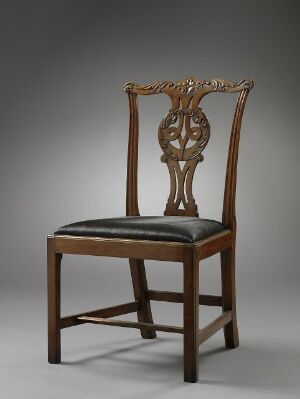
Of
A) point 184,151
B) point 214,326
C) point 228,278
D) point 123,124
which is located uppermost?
point 123,124

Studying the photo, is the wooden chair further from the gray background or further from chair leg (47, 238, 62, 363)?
the gray background

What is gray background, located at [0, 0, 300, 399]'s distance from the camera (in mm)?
4887

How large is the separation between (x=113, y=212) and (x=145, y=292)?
172cm

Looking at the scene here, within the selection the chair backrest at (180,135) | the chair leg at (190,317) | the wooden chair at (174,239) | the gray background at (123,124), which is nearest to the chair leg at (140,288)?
the wooden chair at (174,239)

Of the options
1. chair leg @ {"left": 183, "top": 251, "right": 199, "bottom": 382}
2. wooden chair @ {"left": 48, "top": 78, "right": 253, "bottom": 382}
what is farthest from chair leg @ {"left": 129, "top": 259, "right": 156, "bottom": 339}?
chair leg @ {"left": 183, "top": 251, "right": 199, "bottom": 382}

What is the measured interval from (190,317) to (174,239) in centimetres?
26

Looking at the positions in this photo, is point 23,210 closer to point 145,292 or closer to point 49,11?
point 49,11

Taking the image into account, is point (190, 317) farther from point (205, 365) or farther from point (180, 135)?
point (180, 135)

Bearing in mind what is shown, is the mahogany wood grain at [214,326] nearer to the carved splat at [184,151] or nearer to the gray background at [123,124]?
the carved splat at [184,151]

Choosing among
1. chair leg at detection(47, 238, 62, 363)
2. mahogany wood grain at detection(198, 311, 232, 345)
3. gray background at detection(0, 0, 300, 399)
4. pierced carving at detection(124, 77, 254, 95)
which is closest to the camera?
mahogany wood grain at detection(198, 311, 232, 345)

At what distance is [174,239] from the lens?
2818 millimetres

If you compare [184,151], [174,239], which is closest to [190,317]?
[174,239]

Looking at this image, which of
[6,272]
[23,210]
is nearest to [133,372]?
[6,272]

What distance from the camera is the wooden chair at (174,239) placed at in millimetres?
2812
